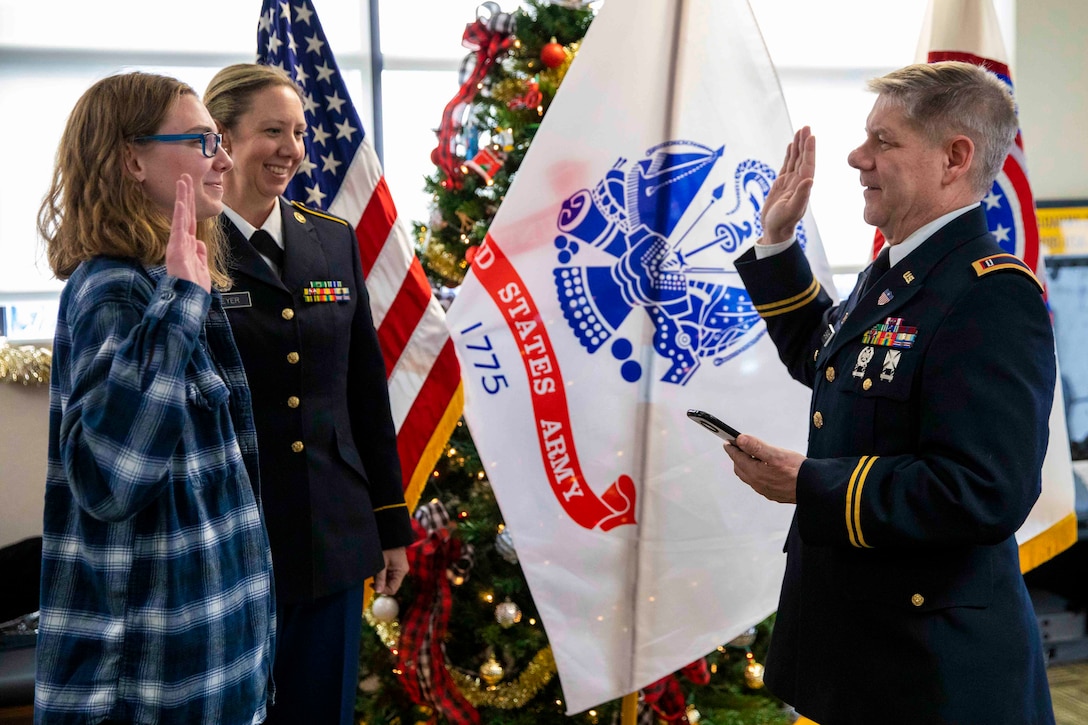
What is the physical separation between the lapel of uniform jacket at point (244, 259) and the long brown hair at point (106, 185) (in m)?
0.26

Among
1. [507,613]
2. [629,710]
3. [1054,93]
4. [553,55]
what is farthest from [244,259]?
[1054,93]

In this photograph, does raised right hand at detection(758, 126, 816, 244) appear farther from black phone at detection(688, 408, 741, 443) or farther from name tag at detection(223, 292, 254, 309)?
name tag at detection(223, 292, 254, 309)

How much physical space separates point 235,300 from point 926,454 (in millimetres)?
1024

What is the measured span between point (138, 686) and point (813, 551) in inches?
37.7

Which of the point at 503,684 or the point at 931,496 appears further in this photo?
the point at 503,684

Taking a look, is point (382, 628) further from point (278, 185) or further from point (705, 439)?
point (278, 185)

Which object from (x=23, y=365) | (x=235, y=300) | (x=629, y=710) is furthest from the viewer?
(x=23, y=365)

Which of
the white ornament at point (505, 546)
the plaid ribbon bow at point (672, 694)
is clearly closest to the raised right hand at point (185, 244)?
the white ornament at point (505, 546)

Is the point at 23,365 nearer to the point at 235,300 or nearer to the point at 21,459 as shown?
the point at 21,459

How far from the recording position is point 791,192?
1697mm

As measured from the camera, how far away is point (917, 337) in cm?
133

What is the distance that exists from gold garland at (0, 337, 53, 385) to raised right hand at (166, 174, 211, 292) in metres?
2.08

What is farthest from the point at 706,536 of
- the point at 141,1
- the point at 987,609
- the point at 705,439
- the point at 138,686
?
the point at 141,1

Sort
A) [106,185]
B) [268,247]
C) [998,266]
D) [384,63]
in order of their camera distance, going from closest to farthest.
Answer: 1. [106,185]
2. [998,266]
3. [268,247]
4. [384,63]
